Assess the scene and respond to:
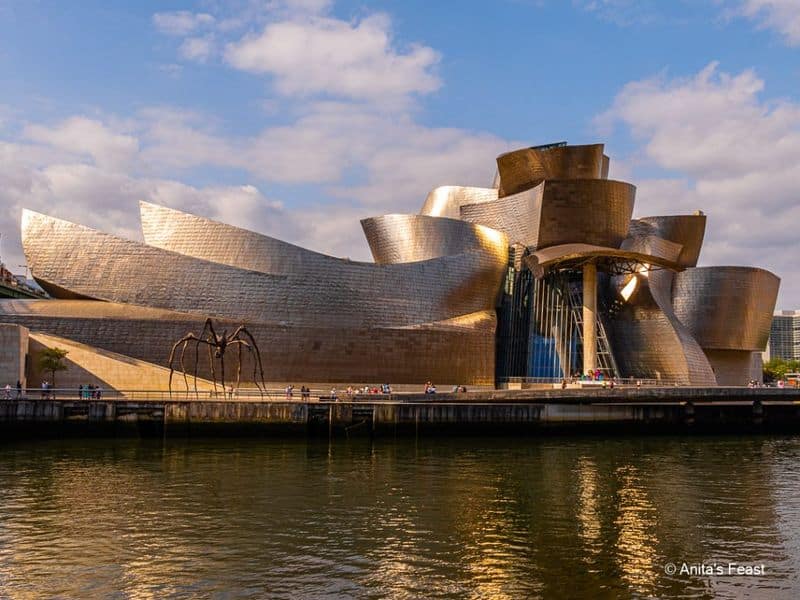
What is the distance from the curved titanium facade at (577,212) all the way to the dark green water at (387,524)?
68.0 feet

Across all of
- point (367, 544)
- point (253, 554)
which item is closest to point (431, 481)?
point (367, 544)

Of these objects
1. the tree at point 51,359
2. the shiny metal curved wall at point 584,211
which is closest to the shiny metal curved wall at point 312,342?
the tree at point 51,359

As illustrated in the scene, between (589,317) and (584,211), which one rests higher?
(584,211)

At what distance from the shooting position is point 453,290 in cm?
4106

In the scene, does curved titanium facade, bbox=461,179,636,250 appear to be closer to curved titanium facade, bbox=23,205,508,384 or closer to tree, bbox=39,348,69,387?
curved titanium facade, bbox=23,205,508,384

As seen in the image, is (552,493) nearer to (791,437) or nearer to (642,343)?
(791,437)

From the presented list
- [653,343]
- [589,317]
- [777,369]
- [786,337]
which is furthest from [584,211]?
[786,337]

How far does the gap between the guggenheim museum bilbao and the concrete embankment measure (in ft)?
24.7

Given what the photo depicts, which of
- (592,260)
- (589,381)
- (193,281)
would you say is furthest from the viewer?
(592,260)

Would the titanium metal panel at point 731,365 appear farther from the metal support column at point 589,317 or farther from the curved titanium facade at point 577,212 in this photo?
the curved titanium facade at point 577,212

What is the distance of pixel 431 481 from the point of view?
1905 centimetres

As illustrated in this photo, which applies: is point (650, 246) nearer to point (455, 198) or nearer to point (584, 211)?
point (584, 211)

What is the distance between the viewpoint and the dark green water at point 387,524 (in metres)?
10.8

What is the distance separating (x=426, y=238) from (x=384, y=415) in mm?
16333
